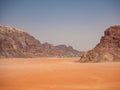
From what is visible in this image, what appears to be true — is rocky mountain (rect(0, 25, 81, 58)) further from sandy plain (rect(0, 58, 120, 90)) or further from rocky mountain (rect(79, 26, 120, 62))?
sandy plain (rect(0, 58, 120, 90))

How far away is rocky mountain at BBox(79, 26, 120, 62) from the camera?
1307 inches

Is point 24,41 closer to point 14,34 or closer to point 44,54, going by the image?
point 14,34

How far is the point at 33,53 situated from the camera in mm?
83188

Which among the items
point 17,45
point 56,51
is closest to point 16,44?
point 17,45

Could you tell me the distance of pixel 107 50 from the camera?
3522cm

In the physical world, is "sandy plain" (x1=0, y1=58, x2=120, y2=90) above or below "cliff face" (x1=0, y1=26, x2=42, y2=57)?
below

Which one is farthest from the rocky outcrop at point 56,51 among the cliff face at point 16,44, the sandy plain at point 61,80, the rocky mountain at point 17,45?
the sandy plain at point 61,80

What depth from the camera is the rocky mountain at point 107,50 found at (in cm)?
3319

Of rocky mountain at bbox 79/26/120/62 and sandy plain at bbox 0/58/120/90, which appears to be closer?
sandy plain at bbox 0/58/120/90

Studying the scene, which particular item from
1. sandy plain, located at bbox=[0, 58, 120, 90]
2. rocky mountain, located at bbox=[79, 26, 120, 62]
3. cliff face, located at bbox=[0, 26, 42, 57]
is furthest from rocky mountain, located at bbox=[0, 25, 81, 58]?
sandy plain, located at bbox=[0, 58, 120, 90]

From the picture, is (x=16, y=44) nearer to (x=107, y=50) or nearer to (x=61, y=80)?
(x=107, y=50)

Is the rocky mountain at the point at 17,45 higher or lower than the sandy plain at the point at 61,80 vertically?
higher

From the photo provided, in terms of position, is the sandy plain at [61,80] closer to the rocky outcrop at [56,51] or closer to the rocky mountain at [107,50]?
the rocky mountain at [107,50]

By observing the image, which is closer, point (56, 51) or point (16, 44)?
point (16, 44)
